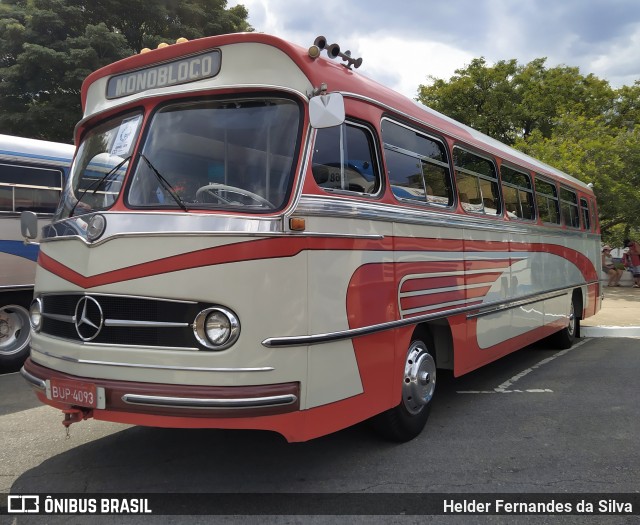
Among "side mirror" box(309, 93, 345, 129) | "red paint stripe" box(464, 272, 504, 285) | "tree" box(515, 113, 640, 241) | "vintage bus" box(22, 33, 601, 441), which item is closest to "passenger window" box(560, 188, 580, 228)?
"red paint stripe" box(464, 272, 504, 285)

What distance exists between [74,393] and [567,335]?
26.1 ft

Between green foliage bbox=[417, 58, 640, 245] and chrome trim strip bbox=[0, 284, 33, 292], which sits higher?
green foliage bbox=[417, 58, 640, 245]

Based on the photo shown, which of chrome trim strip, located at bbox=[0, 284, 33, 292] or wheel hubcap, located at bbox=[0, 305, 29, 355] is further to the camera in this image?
Answer: wheel hubcap, located at bbox=[0, 305, 29, 355]

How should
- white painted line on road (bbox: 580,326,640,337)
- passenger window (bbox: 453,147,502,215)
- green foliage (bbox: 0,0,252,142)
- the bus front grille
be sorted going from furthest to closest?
green foliage (bbox: 0,0,252,142) → white painted line on road (bbox: 580,326,640,337) → passenger window (bbox: 453,147,502,215) → the bus front grille

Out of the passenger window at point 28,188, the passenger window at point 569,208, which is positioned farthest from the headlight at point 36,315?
Result: the passenger window at point 569,208

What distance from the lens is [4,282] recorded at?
23.3 feet

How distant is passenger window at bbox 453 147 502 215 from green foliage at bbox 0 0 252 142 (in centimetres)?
1255

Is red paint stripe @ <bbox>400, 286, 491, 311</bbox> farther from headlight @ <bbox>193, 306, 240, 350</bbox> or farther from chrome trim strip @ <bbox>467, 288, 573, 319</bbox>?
headlight @ <bbox>193, 306, 240, 350</bbox>

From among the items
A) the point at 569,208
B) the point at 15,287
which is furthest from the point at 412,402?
the point at 569,208

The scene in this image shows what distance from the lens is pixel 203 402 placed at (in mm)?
3092

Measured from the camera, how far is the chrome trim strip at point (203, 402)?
3.09 m

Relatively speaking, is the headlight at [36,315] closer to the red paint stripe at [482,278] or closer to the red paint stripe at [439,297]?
the red paint stripe at [439,297]

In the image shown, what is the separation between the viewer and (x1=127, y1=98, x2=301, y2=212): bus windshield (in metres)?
3.42

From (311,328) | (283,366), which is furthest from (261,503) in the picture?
(311,328)
